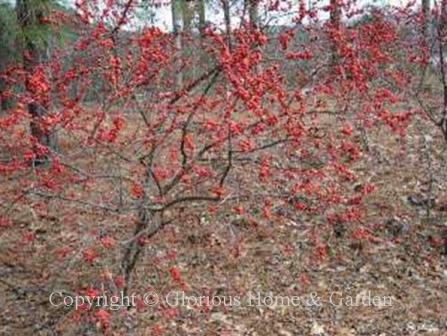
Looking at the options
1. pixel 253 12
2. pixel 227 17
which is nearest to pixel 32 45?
pixel 227 17

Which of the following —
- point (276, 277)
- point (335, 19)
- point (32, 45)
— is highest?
point (32, 45)

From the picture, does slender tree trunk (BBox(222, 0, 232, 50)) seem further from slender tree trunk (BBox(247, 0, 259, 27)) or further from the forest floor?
the forest floor

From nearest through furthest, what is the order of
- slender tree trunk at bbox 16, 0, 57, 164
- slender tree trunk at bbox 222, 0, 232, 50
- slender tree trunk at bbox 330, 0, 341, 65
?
slender tree trunk at bbox 222, 0, 232, 50, slender tree trunk at bbox 330, 0, 341, 65, slender tree trunk at bbox 16, 0, 57, 164

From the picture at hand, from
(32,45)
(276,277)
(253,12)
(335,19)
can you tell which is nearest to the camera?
(253,12)

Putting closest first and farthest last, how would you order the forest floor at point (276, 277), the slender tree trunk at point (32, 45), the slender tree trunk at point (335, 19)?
1. the slender tree trunk at point (335, 19)
2. the forest floor at point (276, 277)
3. the slender tree trunk at point (32, 45)

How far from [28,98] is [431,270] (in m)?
4.16

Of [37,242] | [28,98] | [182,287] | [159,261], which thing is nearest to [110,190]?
[37,242]

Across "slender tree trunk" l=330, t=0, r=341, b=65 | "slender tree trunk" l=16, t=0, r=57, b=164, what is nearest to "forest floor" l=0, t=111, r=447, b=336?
"slender tree trunk" l=16, t=0, r=57, b=164

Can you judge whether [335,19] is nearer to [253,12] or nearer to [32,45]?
[253,12]

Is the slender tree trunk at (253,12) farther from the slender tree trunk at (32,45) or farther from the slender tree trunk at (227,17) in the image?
the slender tree trunk at (32,45)

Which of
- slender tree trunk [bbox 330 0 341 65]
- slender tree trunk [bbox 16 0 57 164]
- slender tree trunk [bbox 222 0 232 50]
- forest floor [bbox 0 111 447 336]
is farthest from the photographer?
slender tree trunk [bbox 16 0 57 164]

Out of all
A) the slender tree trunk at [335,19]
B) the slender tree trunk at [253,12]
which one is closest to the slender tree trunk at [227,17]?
the slender tree trunk at [253,12]

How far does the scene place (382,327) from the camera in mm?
5625

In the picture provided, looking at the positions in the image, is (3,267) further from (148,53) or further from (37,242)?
(148,53)
